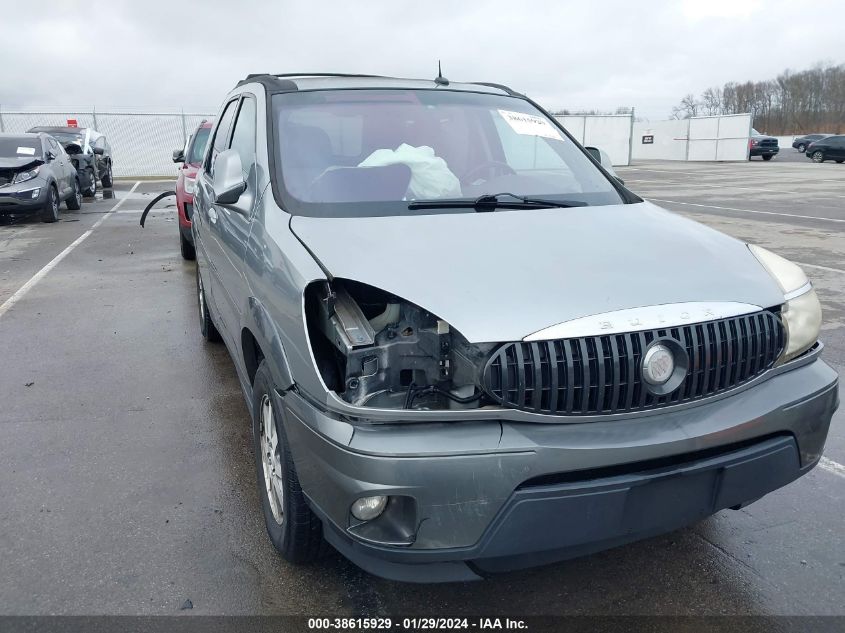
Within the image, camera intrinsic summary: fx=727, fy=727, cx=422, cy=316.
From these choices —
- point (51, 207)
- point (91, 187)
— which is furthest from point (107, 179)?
point (51, 207)

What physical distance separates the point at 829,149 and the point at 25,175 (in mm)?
36559

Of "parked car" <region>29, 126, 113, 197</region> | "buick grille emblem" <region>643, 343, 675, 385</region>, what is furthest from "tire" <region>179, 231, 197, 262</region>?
"parked car" <region>29, 126, 113, 197</region>

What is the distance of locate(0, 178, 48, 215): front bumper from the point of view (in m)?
13.1

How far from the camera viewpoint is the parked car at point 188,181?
8.33 m

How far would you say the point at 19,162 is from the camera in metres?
13.4

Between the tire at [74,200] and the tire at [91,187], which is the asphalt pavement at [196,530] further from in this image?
the tire at [91,187]

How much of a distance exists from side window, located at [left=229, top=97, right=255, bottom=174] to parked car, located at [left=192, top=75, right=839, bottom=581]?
0.45 m

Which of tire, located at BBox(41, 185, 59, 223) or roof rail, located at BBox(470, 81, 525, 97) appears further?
tire, located at BBox(41, 185, 59, 223)

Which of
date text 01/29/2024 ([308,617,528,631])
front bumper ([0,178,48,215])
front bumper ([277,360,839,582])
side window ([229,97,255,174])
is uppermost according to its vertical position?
side window ([229,97,255,174])

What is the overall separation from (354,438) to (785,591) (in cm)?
177

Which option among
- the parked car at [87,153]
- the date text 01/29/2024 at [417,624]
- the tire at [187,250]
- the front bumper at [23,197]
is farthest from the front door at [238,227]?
the parked car at [87,153]

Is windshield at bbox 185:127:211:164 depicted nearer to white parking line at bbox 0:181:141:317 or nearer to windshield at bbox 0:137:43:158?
white parking line at bbox 0:181:141:317

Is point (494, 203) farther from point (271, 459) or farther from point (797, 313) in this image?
point (271, 459)

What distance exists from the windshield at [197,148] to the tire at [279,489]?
22.1ft
